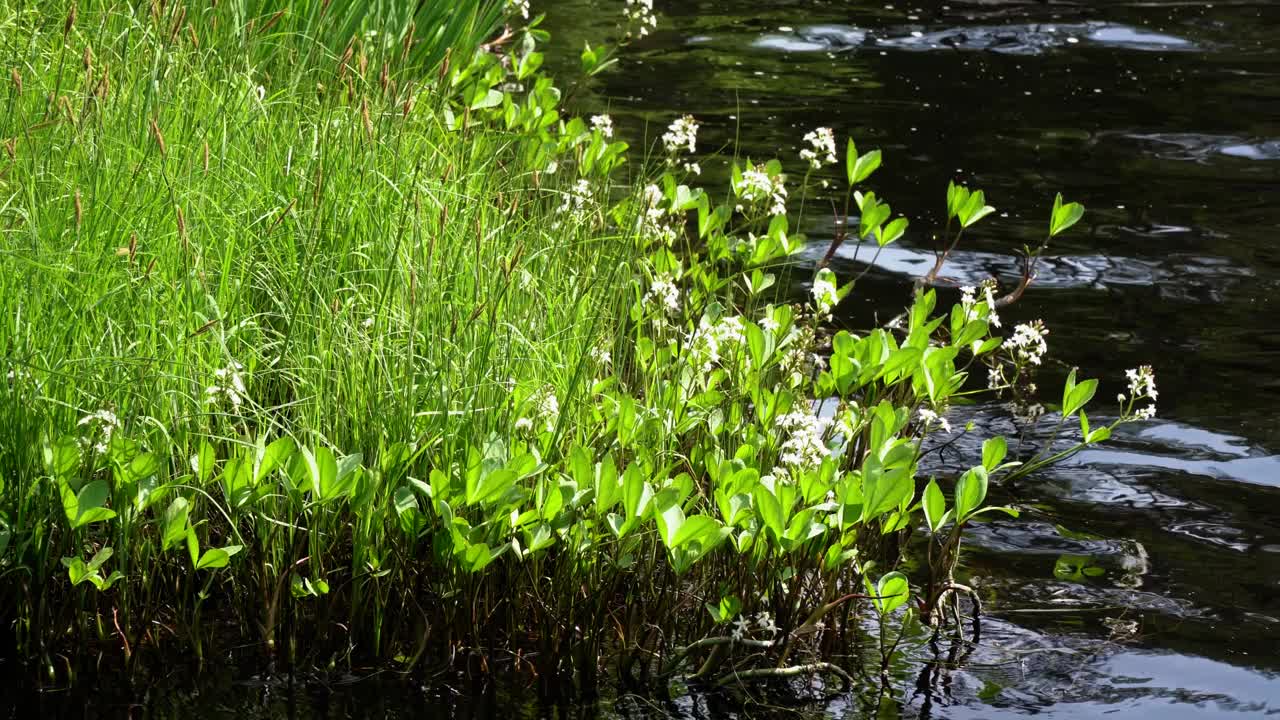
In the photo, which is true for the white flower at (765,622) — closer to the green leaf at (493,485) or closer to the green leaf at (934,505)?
the green leaf at (934,505)

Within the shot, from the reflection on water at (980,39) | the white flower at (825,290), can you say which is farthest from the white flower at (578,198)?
the reflection on water at (980,39)

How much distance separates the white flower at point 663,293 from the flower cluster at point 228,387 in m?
1.15

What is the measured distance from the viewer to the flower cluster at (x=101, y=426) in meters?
2.74

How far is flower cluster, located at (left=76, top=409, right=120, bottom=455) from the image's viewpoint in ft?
8.98

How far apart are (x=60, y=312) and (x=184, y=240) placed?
0.42 metres

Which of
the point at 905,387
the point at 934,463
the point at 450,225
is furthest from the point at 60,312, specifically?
the point at 934,463

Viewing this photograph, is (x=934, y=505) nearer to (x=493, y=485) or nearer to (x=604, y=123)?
(x=493, y=485)

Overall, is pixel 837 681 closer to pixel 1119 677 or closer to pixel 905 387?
pixel 1119 677

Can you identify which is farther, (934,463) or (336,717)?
(934,463)

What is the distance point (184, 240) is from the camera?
2.83 metres

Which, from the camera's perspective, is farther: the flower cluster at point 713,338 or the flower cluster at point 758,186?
the flower cluster at point 758,186

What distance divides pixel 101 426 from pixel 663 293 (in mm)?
1547

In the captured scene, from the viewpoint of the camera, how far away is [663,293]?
12.5 ft

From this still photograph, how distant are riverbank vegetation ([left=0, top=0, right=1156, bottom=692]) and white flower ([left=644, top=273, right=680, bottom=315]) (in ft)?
0.10
